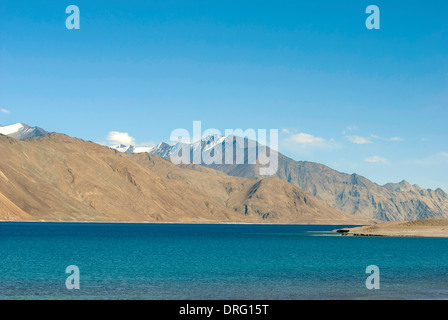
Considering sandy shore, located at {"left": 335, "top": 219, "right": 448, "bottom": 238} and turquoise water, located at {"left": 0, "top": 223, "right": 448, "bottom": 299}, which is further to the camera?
sandy shore, located at {"left": 335, "top": 219, "right": 448, "bottom": 238}

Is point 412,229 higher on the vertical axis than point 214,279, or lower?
higher

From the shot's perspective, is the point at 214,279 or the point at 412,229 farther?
the point at 412,229

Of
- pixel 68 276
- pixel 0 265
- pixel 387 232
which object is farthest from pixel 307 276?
pixel 387 232

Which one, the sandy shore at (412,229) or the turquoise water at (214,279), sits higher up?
the sandy shore at (412,229)

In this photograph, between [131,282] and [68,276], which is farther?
[68,276]

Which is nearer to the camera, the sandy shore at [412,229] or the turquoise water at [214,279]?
the turquoise water at [214,279]

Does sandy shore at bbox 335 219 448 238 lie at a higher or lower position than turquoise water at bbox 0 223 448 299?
higher
